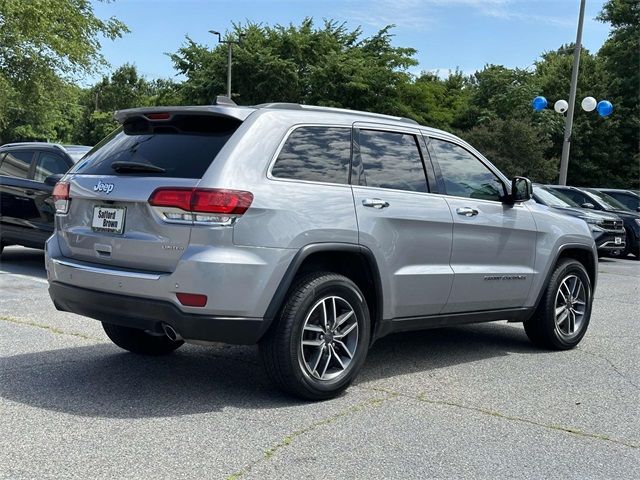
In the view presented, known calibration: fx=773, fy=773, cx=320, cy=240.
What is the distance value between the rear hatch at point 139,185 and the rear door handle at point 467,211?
189cm

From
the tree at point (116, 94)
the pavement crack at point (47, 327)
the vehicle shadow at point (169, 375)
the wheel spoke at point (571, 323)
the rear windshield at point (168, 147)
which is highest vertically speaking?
the tree at point (116, 94)

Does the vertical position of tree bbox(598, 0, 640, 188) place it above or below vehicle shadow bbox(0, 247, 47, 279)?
above

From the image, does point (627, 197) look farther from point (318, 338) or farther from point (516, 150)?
point (318, 338)

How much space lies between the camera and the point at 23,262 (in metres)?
11.6

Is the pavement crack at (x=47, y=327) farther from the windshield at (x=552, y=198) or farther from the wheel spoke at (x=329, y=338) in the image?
the windshield at (x=552, y=198)

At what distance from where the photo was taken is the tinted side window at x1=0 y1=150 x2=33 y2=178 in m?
10.9

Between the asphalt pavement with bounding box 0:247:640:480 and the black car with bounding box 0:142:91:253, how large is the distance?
364 centimetres

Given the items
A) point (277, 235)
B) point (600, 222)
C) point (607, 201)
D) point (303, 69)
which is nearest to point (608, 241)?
point (600, 222)

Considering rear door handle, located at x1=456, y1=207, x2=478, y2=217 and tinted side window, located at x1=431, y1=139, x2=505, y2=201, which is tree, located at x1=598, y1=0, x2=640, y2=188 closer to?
tinted side window, located at x1=431, y1=139, x2=505, y2=201

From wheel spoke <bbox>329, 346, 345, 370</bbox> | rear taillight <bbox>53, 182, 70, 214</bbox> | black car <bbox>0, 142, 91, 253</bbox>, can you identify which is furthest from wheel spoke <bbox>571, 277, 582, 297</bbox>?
black car <bbox>0, 142, 91, 253</bbox>

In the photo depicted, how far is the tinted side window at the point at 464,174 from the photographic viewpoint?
579 cm

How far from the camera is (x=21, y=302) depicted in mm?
7953

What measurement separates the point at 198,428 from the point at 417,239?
2.02 meters

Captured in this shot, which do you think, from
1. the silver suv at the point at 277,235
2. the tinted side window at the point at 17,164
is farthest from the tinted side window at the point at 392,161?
the tinted side window at the point at 17,164
